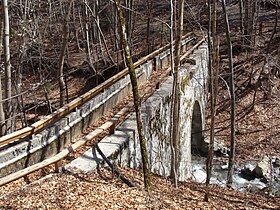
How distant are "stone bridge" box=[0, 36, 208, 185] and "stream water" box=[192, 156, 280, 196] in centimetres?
146

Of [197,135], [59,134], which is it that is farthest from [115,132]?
[197,135]

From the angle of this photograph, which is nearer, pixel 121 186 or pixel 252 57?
pixel 121 186

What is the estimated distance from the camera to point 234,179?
15.6 m

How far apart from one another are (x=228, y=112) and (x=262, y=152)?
4114 millimetres

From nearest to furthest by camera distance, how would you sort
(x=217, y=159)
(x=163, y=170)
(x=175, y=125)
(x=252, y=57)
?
1. (x=175, y=125)
2. (x=163, y=170)
3. (x=217, y=159)
4. (x=252, y=57)

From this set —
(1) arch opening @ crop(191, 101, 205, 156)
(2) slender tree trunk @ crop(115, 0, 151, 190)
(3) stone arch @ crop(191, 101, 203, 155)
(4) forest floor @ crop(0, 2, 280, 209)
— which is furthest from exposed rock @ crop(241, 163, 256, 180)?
(2) slender tree trunk @ crop(115, 0, 151, 190)

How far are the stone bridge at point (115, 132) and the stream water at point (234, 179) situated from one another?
1456 mm

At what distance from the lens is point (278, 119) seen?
768 inches

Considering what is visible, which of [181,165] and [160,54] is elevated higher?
[160,54]

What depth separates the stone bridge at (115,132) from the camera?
6891mm

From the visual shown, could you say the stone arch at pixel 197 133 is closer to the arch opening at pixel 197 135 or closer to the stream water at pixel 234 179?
the arch opening at pixel 197 135

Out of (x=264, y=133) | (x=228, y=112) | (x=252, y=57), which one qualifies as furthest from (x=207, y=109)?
(x=252, y=57)

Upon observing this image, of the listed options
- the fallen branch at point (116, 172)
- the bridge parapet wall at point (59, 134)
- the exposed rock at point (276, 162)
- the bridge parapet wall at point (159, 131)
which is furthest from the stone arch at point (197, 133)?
the fallen branch at point (116, 172)

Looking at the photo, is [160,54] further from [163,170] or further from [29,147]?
[29,147]
